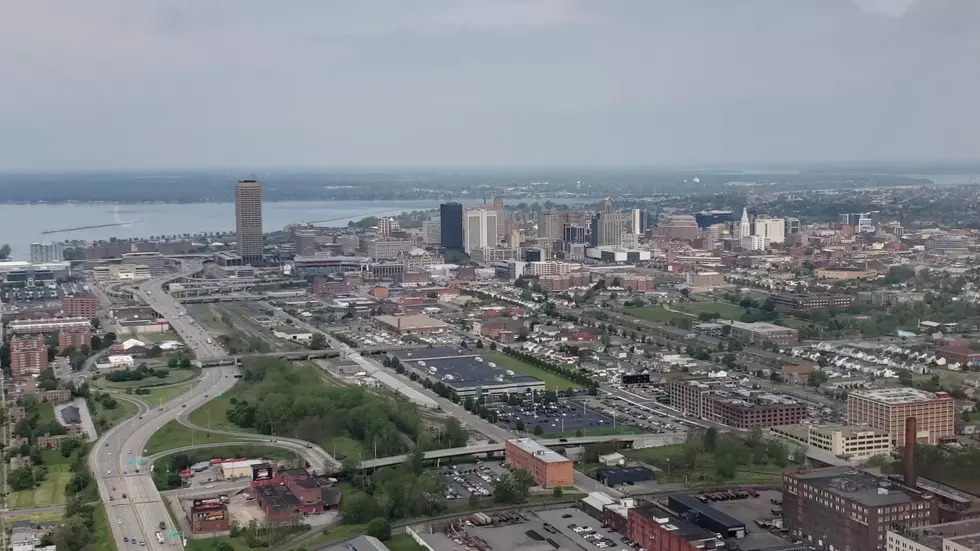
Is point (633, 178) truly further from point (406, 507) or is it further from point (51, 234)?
point (406, 507)

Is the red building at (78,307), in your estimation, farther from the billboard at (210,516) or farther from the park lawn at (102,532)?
the billboard at (210,516)

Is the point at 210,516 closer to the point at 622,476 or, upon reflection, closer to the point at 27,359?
the point at 622,476

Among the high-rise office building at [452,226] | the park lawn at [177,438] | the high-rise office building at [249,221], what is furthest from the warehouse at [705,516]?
the high-rise office building at [452,226]

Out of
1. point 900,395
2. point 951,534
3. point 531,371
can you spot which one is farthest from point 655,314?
point 951,534

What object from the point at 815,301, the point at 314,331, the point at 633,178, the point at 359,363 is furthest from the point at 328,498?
the point at 633,178

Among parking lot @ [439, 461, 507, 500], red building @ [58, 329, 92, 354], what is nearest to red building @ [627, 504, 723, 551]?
parking lot @ [439, 461, 507, 500]

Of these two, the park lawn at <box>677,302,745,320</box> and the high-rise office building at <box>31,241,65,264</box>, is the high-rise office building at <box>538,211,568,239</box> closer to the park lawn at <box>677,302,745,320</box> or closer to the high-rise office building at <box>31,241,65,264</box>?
the park lawn at <box>677,302,745,320</box>
